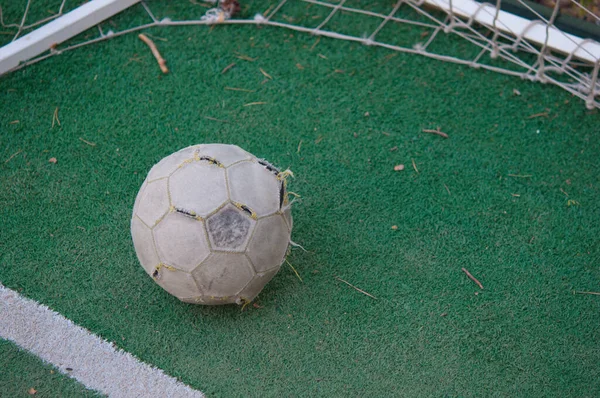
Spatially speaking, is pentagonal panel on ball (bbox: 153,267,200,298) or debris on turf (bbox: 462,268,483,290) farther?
debris on turf (bbox: 462,268,483,290)

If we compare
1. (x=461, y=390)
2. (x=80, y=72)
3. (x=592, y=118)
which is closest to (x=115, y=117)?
(x=80, y=72)

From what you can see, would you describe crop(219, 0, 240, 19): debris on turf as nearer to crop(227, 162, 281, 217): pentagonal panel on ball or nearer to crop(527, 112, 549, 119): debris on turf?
crop(227, 162, 281, 217): pentagonal panel on ball

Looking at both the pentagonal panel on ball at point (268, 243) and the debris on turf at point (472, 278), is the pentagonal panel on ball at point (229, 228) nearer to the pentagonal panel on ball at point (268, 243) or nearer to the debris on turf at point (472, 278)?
the pentagonal panel on ball at point (268, 243)

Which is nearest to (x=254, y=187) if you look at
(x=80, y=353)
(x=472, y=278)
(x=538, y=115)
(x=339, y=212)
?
(x=339, y=212)

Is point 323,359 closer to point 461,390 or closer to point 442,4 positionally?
point 461,390

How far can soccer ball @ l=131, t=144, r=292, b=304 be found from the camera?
2195 millimetres

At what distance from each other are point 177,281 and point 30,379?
2.52 ft

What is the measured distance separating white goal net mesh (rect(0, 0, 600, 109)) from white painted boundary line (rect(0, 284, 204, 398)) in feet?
4.75

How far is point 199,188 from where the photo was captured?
2.21 m

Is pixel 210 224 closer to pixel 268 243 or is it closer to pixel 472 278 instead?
pixel 268 243

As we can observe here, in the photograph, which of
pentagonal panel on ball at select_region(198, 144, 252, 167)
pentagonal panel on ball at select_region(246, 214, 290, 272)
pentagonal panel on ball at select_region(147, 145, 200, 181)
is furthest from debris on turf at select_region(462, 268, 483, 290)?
pentagonal panel on ball at select_region(147, 145, 200, 181)

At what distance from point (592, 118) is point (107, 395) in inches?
112

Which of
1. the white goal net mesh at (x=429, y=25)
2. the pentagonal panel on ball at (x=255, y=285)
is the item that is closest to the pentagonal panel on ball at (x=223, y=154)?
the pentagonal panel on ball at (x=255, y=285)

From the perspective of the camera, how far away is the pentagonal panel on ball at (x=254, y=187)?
7.32 ft
